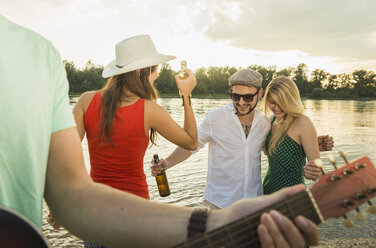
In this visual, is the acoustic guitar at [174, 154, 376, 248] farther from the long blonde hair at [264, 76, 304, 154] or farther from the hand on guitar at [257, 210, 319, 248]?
the long blonde hair at [264, 76, 304, 154]

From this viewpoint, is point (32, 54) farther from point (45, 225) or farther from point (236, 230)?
point (45, 225)

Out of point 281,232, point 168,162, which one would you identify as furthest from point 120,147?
point 281,232

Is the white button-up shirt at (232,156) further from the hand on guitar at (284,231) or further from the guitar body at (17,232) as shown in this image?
the guitar body at (17,232)

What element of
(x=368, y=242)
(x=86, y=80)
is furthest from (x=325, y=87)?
(x=368, y=242)

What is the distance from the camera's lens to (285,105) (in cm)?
392

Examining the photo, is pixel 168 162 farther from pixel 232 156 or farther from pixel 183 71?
pixel 183 71

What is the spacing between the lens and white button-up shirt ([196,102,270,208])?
4.03m

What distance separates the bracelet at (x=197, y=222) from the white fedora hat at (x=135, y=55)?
78.9 inches

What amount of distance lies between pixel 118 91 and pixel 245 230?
202 cm

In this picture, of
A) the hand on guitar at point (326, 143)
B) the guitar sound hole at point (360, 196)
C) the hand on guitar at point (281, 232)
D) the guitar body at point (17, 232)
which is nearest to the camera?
the guitar body at point (17, 232)

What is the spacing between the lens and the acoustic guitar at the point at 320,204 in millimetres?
1336

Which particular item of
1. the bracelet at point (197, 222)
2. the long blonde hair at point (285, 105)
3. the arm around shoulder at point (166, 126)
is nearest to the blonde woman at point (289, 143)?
the long blonde hair at point (285, 105)

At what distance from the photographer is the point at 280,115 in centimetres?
403

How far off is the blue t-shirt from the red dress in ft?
4.72
